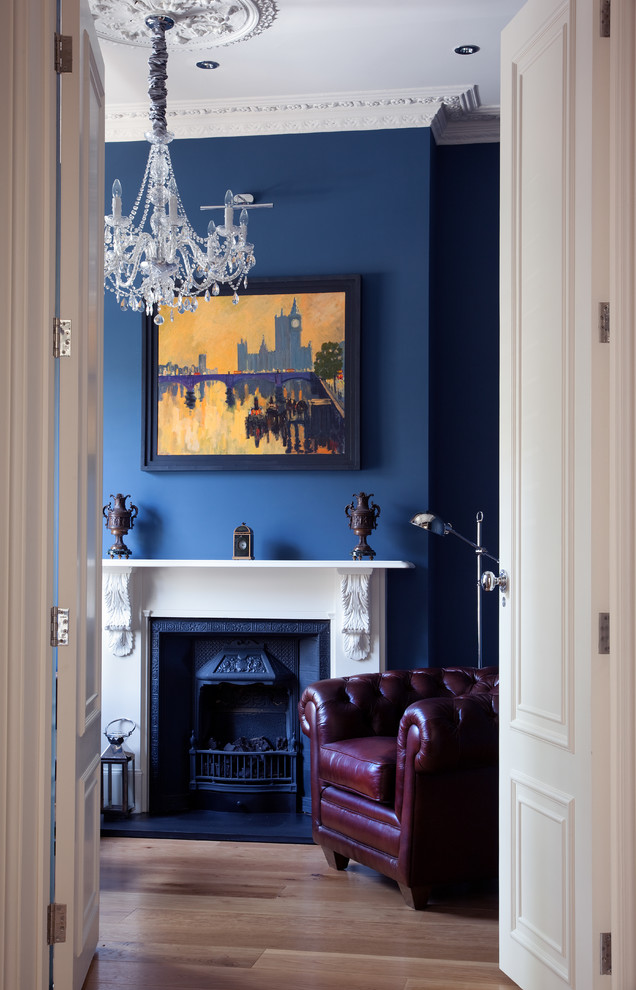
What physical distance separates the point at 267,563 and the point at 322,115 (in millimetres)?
2386

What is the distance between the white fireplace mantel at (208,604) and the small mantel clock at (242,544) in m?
0.06

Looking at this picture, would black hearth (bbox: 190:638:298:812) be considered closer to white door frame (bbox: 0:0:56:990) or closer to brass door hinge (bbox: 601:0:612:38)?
white door frame (bbox: 0:0:56:990)

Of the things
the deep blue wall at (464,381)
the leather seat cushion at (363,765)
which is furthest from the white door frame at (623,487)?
the deep blue wall at (464,381)

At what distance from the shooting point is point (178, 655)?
511 centimetres

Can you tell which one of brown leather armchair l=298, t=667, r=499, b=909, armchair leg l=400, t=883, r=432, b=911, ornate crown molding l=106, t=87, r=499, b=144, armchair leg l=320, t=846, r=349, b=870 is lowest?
armchair leg l=320, t=846, r=349, b=870

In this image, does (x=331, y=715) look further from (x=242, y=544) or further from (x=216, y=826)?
(x=242, y=544)

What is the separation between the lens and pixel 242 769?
4.99 meters

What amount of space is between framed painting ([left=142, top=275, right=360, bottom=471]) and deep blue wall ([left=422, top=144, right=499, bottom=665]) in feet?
1.90

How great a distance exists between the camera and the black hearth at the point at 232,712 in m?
4.94

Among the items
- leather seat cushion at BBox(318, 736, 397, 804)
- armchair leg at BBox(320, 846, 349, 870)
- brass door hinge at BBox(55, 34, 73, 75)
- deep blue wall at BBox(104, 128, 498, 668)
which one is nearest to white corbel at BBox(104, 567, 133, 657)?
deep blue wall at BBox(104, 128, 498, 668)

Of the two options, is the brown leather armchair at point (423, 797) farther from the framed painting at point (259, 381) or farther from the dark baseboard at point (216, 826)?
the framed painting at point (259, 381)

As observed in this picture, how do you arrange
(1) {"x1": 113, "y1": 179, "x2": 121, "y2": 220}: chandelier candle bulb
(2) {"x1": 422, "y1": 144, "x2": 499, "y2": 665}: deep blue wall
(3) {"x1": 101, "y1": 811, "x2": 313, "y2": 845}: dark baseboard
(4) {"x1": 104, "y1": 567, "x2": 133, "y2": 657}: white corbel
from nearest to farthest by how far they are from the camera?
(1) {"x1": 113, "y1": 179, "x2": 121, "y2": 220}: chandelier candle bulb → (3) {"x1": 101, "y1": 811, "x2": 313, "y2": 845}: dark baseboard → (4) {"x1": 104, "y1": 567, "x2": 133, "y2": 657}: white corbel → (2) {"x1": 422, "y1": 144, "x2": 499, "y2": 665}: deep blue wall

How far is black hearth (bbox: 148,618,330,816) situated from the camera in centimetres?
494

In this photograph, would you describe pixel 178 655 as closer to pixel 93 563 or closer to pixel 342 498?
pixel 342 498
